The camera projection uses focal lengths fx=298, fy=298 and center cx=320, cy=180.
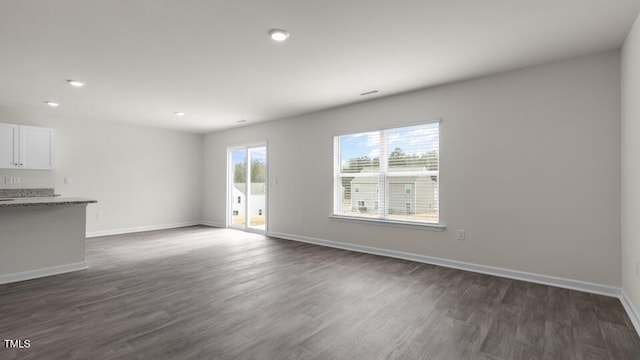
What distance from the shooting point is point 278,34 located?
2.73 m

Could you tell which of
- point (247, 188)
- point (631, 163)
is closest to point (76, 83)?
point (247, 188)

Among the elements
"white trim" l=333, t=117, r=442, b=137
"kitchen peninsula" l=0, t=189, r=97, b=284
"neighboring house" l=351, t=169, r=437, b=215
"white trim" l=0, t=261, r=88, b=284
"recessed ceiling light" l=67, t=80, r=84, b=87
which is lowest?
"white trim" l=0, t=261, r=88, b=284

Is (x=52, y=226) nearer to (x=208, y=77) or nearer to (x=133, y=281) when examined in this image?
(x=133, y=281)

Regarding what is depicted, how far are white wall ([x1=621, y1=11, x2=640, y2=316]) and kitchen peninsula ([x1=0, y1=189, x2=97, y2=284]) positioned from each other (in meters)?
5.98

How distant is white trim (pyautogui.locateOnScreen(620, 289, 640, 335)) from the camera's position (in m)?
2.39

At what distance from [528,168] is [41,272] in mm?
6081

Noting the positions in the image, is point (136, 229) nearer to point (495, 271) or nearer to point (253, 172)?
point (253, 172)

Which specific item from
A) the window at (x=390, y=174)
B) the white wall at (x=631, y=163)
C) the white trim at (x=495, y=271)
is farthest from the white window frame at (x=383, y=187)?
the white wall at (x=631, y=163)

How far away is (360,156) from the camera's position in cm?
516

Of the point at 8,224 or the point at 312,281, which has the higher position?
the point at 8,224

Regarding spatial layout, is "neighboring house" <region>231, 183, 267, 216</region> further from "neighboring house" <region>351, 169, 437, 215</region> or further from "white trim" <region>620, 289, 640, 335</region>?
"white trim" <region>620, 289, 640, 335</region>

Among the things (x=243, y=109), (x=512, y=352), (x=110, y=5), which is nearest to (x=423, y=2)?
(x=110, y=5)

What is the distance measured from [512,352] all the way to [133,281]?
379 centimetres

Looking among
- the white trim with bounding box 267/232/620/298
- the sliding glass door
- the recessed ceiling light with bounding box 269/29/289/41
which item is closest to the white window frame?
the white trim with bounding box 267/232/620/298
